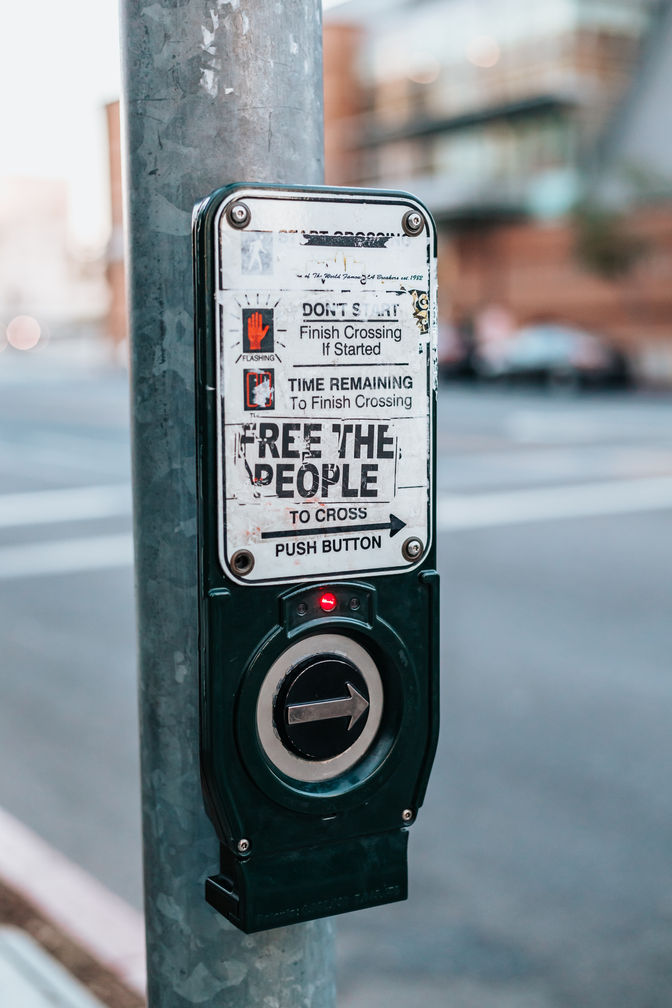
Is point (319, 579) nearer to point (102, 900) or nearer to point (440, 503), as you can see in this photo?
point (102, 900)

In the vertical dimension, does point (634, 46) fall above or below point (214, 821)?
above

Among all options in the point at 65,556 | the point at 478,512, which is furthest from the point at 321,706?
the point at 478,512

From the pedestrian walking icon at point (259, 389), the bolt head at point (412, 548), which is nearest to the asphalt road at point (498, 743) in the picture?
the bolt head at point (412, 548)

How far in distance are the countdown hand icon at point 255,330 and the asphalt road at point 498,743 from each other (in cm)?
246

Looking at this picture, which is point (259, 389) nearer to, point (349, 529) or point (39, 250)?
point (349, 529)

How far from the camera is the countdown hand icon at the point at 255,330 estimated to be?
5.36 feet

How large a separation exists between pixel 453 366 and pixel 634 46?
13288 millimetres

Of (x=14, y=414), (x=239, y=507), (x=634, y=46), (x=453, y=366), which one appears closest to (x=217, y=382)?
(x=239, y=507)

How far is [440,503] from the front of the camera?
12.2 meters

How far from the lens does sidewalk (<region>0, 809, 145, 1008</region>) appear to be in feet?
10.9

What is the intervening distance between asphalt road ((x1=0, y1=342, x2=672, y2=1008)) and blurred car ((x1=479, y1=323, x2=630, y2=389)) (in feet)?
53.1

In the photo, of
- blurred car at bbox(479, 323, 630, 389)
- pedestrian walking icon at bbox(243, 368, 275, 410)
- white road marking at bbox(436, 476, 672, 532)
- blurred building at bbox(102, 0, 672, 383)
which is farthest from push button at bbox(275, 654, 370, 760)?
blurred building at bbox(102, 0, 672, 383)

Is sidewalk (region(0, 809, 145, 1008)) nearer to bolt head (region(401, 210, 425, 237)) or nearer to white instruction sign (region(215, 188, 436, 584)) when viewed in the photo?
white instruction sign (region(215, 188, 436, 584))

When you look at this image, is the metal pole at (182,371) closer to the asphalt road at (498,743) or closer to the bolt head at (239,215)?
the bolt head at (239,215)
